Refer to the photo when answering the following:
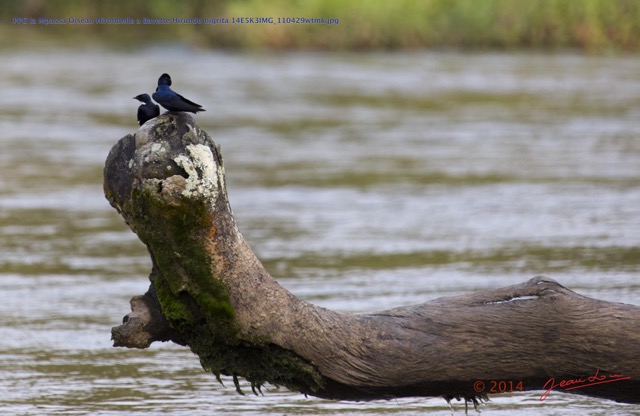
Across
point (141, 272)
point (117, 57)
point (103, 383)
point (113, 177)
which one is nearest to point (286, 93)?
point (117, 57)

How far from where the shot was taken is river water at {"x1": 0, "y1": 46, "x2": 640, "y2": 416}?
6.29 metres

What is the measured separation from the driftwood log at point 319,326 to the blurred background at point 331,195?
1120 mm

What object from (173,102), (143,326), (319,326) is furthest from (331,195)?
(173,102)

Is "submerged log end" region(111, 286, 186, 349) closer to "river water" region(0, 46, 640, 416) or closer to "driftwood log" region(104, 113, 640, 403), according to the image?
"driftwood log" region(104, 113, 640, 403)

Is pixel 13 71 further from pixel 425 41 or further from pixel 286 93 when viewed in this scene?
pixel 425 41

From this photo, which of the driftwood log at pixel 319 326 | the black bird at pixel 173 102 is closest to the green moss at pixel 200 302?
the driftwood log at pixel 319 326

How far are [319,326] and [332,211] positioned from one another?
6.57 meters

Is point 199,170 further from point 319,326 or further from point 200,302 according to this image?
point 319,326

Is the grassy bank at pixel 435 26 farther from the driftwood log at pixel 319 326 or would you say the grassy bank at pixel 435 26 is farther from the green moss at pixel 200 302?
the green moss at pixel 200 302

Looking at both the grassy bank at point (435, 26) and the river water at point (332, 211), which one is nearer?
the river water at point (332, 211)

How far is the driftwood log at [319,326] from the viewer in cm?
441

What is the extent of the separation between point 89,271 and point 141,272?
0.35 meters

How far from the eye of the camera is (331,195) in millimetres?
11992

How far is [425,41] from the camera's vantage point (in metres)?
34.5
